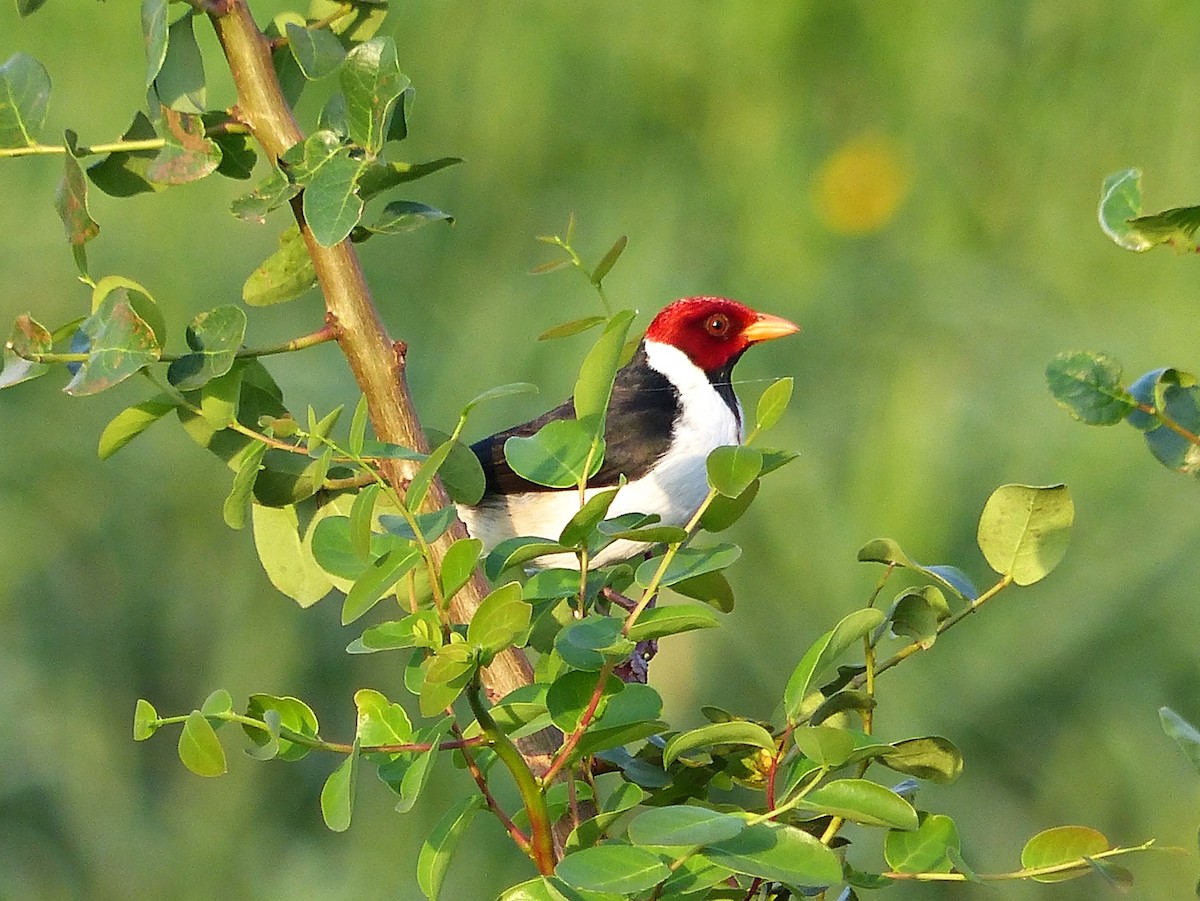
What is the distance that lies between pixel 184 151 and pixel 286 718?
1.48ft

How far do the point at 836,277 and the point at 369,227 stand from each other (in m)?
2.34

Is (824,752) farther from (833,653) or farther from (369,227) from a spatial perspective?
(369,227)

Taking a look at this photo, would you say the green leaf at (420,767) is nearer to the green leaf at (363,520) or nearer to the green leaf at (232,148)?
the green leaf at (363,520)

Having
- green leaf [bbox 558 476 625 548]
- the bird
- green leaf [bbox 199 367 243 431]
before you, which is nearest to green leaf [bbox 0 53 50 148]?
green leaf [bbox 199 367 243 431]

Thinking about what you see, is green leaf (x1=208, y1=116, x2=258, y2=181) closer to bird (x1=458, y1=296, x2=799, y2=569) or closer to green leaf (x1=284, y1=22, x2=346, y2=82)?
green leaf (x1=284, y1=22, x2=346, y2=82)

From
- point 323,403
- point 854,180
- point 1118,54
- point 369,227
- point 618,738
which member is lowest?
point 323,403

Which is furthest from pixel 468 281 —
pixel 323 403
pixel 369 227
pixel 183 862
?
pixel 369 227

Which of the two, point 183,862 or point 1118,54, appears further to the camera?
point 1118,54

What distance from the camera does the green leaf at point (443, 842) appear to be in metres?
0.99

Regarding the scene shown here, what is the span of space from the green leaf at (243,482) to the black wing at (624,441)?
1291 mm

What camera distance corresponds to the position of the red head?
281cm

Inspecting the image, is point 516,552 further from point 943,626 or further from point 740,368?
point 740,368

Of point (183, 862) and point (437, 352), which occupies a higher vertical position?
point (437, 352)

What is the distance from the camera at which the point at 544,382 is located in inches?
126
